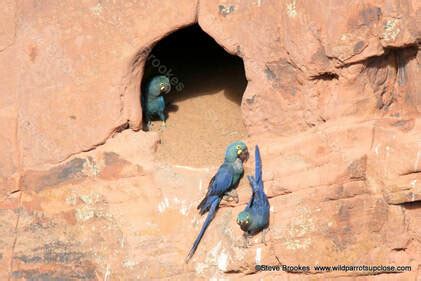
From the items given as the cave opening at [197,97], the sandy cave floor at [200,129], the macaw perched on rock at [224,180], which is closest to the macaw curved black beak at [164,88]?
the cave opening at [197,97]

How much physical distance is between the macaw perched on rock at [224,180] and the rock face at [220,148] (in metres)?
0.08

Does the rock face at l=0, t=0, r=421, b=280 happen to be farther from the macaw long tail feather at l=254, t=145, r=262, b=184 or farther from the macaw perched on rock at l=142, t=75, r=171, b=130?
the macaw perched on rock at l=142, t=75, r=171, b=130

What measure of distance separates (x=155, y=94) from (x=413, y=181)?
2604mm

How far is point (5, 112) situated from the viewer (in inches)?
412

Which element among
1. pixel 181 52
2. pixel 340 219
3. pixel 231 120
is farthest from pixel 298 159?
pixel 181 52

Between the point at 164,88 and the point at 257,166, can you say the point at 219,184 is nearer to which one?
the point at 257,166

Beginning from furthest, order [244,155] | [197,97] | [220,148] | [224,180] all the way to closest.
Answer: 1. [197,97]
2. [220,148]
3. [244,155]
4. [224,180]

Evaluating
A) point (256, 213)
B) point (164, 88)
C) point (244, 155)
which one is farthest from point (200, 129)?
point (256, 213)

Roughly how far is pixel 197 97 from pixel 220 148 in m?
0.84

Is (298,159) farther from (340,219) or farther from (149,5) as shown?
(149,5)

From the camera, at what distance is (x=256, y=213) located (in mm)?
9492

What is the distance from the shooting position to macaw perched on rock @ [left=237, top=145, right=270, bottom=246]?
945cm

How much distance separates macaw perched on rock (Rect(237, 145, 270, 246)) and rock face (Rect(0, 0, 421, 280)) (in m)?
0.09

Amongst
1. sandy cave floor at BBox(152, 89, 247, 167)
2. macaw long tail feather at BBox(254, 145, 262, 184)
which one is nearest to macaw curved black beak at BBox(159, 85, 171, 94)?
sandy cave floor at BBox(152, 89, 247, 167)
